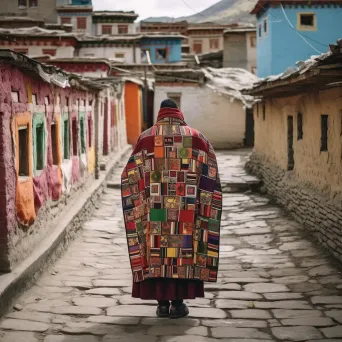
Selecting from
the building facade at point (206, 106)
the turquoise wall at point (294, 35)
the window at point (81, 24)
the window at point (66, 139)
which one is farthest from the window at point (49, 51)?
the window at point (66, 139)

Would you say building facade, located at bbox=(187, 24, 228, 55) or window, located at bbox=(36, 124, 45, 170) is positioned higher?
building facade, located at bbox=(187, 24, 228, 55)

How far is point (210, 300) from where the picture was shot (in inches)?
269

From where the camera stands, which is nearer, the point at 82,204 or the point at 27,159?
the point at 27,159

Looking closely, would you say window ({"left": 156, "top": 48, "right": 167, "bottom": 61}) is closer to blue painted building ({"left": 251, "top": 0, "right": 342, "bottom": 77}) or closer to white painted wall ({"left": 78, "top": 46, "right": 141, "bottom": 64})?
white painted wall ({"left": 78, "top": 46, "right": 141, "bottom": 64})

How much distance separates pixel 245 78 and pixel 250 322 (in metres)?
25.7

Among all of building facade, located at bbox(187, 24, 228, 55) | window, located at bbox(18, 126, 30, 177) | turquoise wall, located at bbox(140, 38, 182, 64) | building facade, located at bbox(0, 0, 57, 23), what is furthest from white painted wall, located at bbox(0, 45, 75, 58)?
window, located at bbox(18, 126, 30, 177)

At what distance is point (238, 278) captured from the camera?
7.88 metres

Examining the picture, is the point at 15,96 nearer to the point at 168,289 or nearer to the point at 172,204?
the point at 172,204

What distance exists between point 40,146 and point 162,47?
34439 millimetres

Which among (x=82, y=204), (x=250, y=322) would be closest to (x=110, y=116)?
(x=82, y=204)

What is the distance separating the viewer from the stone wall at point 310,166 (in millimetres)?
9062

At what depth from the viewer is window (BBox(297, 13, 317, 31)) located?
29922 millimetres

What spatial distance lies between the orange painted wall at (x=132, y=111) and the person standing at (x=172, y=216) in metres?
21.9

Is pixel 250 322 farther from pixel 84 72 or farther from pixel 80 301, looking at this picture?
pixel 84 72
